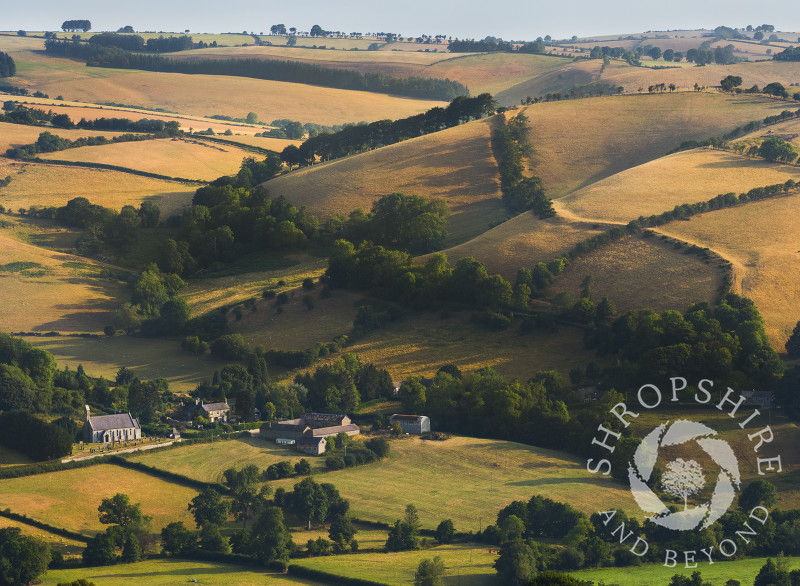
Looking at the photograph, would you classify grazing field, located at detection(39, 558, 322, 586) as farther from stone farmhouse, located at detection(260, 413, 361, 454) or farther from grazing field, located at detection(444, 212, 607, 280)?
grazing field, located at detection(444, 212, 607, 280)

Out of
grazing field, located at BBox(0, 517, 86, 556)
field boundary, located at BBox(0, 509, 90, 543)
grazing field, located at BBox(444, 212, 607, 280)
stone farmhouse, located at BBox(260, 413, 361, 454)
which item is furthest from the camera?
grazing field, located at BBox(444, 212, 607, 280)

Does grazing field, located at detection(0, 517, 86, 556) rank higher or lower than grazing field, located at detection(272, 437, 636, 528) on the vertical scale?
lower

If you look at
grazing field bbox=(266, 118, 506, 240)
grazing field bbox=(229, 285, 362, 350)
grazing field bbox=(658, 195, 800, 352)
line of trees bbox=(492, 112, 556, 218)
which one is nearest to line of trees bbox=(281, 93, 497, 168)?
grazing field bbox=(266, 118, 506, 240)

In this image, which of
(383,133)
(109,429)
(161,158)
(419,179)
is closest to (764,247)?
(419,179)

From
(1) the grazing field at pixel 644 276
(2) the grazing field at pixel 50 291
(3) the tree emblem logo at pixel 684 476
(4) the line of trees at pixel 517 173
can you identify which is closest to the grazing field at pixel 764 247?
(1) the grazing field at pixel 644 276

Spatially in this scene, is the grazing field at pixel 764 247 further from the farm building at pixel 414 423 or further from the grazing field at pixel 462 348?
the farm building at pixel 414 423

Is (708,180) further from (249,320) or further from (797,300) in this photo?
(249,320)

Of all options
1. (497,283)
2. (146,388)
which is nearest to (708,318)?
(497,283)
